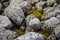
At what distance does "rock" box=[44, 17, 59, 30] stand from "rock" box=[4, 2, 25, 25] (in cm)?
80

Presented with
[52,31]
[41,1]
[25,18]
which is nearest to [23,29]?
[25,18]

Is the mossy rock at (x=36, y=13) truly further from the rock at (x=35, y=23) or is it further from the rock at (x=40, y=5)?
the rock at (x=35, y=23)

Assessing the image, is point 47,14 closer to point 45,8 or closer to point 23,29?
point 45,8

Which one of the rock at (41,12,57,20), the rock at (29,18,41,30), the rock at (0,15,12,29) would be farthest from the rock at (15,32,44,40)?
the rock at (41,12,57,20)

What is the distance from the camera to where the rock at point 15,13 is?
6.06 meters

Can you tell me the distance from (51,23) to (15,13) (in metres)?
1.16

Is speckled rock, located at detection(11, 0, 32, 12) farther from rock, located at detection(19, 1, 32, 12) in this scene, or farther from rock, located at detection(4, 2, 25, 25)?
rock, located at detection(4, 2, 25, 25)

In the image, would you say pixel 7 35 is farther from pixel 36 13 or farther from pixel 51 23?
pixel 36 13

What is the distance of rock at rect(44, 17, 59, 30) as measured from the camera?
5.74 meters

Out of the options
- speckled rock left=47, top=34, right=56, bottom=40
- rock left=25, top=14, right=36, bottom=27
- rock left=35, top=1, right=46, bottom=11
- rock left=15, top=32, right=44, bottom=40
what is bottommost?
speckled rock left=47, top=34, right=56, bottom=40

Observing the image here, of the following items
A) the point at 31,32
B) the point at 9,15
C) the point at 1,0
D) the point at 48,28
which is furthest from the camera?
the point at 1,0

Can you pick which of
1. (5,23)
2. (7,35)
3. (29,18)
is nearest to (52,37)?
(29,18)

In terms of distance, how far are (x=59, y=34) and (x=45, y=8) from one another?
4.87ft

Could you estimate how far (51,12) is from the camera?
629 cm
